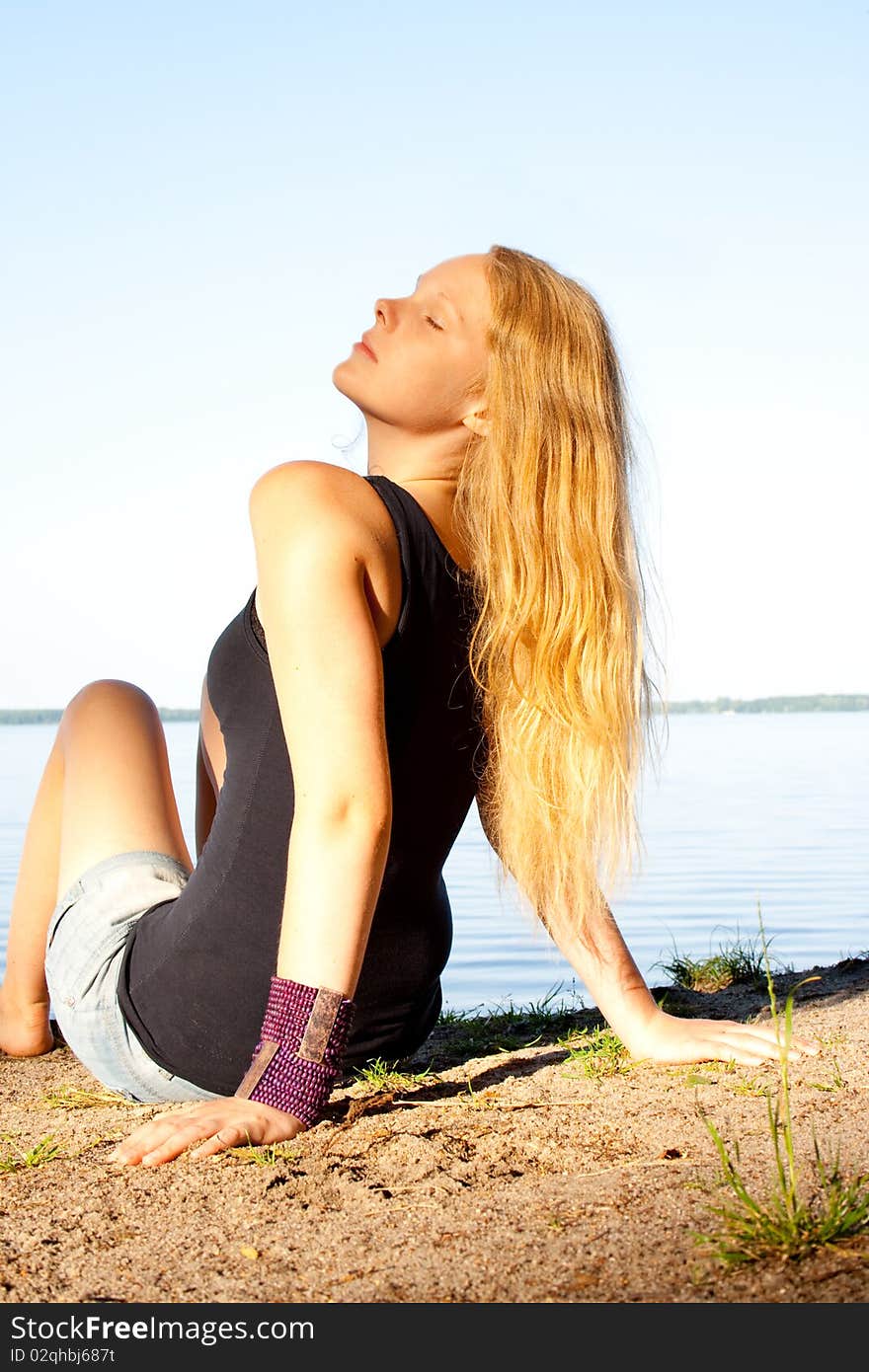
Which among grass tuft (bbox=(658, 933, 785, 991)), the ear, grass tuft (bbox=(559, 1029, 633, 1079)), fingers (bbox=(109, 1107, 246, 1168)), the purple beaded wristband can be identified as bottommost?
grass tuft (bbox=(658, 933, 785, 991))

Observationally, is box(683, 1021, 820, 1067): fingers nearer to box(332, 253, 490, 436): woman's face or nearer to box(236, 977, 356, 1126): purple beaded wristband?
box(236, 977, 356, 1126): purple beaded wristband

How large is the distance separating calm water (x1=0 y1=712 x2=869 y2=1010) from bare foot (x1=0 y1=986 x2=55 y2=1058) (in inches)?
54.6

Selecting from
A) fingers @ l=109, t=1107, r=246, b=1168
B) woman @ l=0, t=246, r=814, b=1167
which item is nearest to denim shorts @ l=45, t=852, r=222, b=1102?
woman @ l=0, t=246, r=814, b=1167

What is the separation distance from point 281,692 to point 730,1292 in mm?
1274

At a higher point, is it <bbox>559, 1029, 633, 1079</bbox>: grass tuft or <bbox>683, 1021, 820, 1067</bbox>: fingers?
<bbox>683, 1021, 820, 1067</bbox>: fingers

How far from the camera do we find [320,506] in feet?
8.02

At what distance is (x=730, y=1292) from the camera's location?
1.65 meters

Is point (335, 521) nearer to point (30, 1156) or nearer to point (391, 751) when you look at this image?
point (391, 751)

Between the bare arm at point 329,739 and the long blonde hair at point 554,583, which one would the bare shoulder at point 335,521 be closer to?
the bare arm at point 329,739

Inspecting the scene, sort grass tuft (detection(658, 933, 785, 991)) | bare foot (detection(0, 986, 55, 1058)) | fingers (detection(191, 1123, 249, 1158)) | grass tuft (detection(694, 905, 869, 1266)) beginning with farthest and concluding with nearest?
grass tuft (detection(658, 933, 785, 991)) < bare foot (detection(0, 986, 55, 1058)) < fingers (detection(191, 1123, 249, 1158)) < grass tuft (detection(694, 905, 869, 1266))

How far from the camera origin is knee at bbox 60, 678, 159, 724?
3.35 m

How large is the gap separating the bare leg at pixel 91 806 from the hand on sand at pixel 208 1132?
0.85m

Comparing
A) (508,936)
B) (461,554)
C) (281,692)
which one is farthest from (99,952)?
(508,936)
